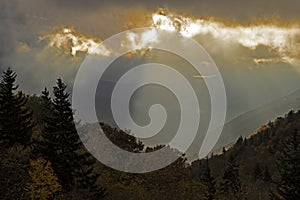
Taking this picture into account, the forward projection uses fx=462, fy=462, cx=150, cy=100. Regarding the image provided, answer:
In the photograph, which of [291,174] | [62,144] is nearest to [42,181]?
[62,144]

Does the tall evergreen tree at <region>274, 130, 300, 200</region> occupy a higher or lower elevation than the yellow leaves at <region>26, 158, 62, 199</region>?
higher

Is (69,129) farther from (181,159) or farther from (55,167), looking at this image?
(181,159)

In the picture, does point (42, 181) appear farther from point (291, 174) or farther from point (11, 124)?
point (291, 174)

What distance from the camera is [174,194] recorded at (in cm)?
7431

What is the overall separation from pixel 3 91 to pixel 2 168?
18212 millimetres

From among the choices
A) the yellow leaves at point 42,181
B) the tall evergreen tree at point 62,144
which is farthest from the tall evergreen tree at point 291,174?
the yellow leaves at point 42,181

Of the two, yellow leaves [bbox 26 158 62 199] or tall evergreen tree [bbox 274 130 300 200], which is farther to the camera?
tall evergreen tree [bbox 274 130 300 200]

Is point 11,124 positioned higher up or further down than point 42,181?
higher up

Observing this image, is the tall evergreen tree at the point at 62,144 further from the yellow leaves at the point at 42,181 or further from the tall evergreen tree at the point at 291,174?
the tall evergreen tree at the point at 291,174

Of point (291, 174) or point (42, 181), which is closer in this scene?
point (42, 181)

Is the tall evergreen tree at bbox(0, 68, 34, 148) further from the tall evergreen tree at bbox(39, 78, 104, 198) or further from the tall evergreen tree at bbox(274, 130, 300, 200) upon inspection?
the tall evergreen tree at bbox(274, 130, 300, 200)

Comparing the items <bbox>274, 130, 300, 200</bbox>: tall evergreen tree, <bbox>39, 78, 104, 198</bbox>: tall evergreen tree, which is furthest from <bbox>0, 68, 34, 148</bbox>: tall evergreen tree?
<bbox>274, 130, 300, 200</bbox>: tall evergreen tree

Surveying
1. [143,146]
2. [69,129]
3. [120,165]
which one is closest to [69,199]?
[69,129]

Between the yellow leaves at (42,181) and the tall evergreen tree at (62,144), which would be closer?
the yellow leaves at (42,181)
